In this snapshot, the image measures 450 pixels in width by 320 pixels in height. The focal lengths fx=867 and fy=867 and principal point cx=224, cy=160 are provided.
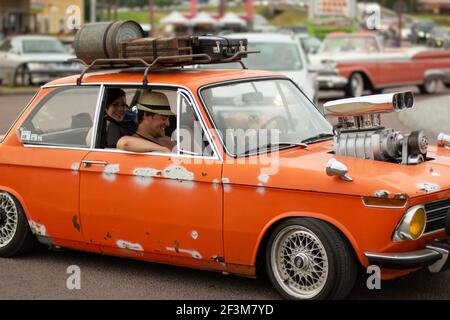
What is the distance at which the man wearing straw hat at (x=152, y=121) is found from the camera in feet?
20.6

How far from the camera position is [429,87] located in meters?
23.8

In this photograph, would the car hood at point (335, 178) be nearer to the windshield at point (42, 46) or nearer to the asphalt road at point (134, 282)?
the asphalt road at point (134, 282)

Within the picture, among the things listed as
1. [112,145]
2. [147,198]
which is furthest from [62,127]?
[147,198]

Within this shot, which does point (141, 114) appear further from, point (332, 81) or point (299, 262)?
point (332, 81)

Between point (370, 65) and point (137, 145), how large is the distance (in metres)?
16.3

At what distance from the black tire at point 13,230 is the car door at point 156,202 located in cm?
71

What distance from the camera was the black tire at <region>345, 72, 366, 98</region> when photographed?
2161cm

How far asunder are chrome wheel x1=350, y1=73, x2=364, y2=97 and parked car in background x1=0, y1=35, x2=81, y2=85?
9.47 m

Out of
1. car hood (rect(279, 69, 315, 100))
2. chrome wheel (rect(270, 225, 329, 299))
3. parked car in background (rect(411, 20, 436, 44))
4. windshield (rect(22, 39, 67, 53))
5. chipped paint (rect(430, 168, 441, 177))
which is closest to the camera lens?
chrome wheel (rect(270, 225, 329, 299))

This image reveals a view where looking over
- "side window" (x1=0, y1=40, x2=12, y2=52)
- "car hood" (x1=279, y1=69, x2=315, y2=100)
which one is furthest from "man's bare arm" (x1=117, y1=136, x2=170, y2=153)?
"side window" (x1=0, y1=40, x2=12, y2=52)

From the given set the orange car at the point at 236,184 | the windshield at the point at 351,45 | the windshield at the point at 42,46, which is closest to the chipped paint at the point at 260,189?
the orange car at the point at 236,184

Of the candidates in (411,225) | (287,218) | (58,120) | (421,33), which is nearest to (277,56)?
(58,120)

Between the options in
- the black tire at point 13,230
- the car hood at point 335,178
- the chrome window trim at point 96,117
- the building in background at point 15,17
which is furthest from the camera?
the building in background at point 15,17

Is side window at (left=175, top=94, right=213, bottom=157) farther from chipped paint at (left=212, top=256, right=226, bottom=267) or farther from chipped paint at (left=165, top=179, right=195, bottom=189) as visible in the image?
chipped paint at (left=212, top=256, right=226, bottom=267)
